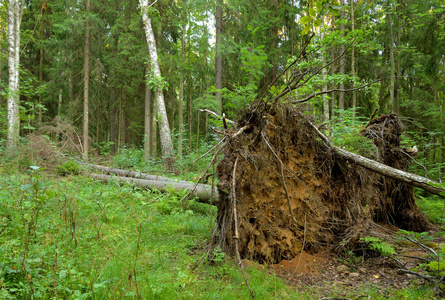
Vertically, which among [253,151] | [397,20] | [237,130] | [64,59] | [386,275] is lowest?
[386,275]

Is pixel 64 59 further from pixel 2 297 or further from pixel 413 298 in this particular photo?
pixel 413 298

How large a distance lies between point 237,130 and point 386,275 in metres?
3.11

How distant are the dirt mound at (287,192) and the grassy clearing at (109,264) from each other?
0.68 m

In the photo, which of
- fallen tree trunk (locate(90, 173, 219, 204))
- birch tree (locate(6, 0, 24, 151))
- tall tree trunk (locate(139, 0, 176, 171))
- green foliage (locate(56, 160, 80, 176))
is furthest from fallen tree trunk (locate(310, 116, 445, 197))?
birch tree (locate(6, 0, 24, 151))

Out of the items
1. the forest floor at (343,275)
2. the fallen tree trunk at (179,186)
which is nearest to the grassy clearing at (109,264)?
the forest floor at (343,275)

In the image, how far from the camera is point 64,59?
664 inches

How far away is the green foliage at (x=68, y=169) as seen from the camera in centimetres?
833

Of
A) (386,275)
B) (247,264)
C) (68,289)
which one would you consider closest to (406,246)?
(386,275)

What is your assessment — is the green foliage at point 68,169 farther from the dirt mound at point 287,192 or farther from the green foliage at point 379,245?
the green foliage at point 379,245

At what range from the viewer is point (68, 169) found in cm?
848

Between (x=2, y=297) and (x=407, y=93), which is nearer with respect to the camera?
(x=2, y=297)

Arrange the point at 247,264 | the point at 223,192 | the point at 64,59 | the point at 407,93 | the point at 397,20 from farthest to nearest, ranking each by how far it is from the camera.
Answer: the point at 64,59 < the point at 407,93 < the point at 397,20 < the point at 223,192 < the point at 247,264

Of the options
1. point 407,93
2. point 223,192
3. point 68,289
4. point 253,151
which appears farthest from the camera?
point 407,93

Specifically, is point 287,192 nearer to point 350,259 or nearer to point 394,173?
point 350,259
